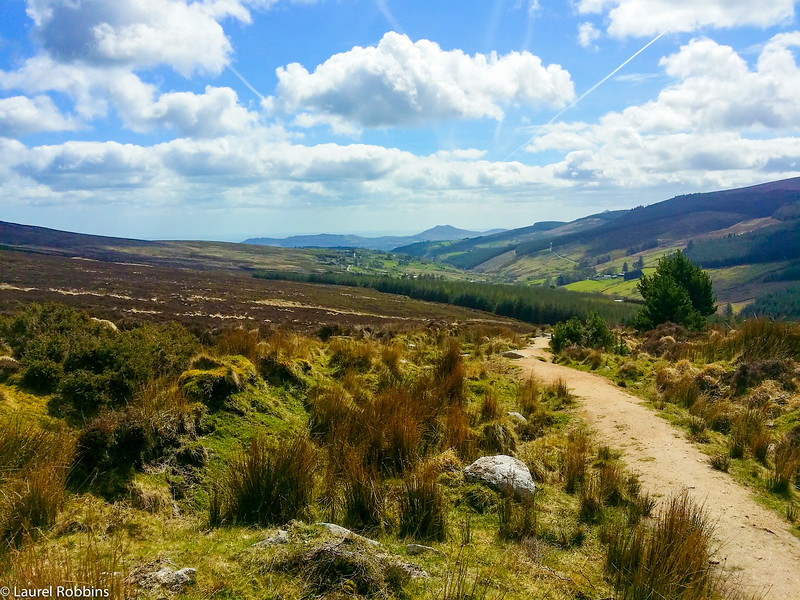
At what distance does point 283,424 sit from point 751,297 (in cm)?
18157

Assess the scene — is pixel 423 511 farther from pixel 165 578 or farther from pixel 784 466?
pixel 784 466

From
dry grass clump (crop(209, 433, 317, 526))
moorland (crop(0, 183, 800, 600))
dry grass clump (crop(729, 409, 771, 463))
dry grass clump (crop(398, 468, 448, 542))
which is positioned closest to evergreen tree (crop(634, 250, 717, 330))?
moorland (crop(0, 183, 800, 600))

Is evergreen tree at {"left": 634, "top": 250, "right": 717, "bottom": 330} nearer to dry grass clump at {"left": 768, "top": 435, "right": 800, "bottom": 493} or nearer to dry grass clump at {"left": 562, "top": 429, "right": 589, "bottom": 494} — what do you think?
dry grass clump at {"left": 768, "top": 435, "right": 800, "bottom": 493}

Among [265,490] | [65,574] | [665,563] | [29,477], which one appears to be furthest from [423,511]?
[29,477]

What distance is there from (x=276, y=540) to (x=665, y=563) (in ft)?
10.6

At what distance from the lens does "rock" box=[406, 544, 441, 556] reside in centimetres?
403

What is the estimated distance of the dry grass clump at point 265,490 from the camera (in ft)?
14.2

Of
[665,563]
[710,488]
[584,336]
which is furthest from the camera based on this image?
[584,336]

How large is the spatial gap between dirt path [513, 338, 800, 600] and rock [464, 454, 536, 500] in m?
1.89

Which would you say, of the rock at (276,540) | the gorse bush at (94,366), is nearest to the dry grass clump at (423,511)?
the rock at (276,540)

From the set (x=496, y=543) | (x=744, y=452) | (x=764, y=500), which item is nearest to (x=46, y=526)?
(x=496, y=543)

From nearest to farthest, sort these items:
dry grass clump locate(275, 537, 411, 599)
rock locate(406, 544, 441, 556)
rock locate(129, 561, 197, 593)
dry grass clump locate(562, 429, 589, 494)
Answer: rock locate(129, 561, 197, 593)
dry grass clump locate(275, 537, 411, 599)
rock locate(406, 544, 441, 556)
dry grass clump locate(562, 429, 589, 494)

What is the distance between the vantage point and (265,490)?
446 centimetres

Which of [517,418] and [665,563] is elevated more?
[665,563]
